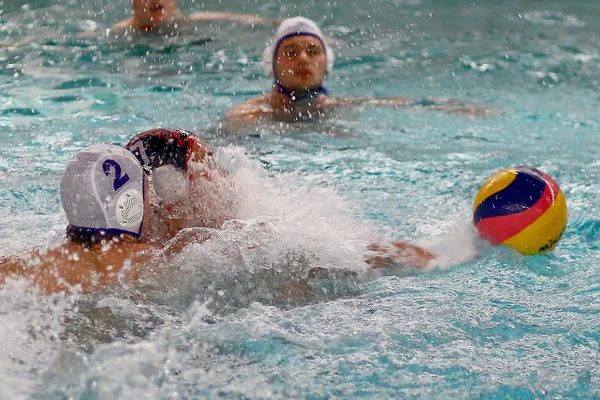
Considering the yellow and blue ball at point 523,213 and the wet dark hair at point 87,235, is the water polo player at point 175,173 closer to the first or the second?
the wet dark hair at point 87,235

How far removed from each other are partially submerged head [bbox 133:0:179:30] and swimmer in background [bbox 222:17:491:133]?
2583 mm

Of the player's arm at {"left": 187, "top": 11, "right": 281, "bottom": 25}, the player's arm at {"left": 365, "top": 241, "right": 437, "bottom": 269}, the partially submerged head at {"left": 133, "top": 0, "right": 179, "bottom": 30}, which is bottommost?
the player's arm at {"left": 187, "top": 11, "right": 281, "bottom": 25}

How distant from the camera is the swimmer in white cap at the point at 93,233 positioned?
2682mm

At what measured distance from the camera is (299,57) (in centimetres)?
603

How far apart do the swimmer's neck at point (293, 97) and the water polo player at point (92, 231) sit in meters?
3.30

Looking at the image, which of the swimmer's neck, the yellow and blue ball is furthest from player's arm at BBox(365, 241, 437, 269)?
the swimmer's neck

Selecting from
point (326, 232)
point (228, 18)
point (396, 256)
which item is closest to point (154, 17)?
point (228, 18)

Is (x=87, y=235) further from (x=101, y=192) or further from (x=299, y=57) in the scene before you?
(x=299, y=57)

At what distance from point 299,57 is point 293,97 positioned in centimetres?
31

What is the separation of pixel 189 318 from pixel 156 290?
0.16 m

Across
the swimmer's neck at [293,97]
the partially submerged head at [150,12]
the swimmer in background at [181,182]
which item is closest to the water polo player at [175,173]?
the swimmer in background at [181,182]

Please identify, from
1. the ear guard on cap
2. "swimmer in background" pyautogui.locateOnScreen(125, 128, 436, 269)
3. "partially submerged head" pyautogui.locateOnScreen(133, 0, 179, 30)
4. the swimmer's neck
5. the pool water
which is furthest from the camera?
"partially submerged head" pyautogui.locateOnScreen(133, 0, 179, 30)

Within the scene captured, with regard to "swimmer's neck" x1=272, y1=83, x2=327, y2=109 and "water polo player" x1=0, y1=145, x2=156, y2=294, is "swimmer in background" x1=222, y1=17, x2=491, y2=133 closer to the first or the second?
"swimmer's neck" x1=272, y1=83, x2=327, y2=109

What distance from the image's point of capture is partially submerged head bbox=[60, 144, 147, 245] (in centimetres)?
274
